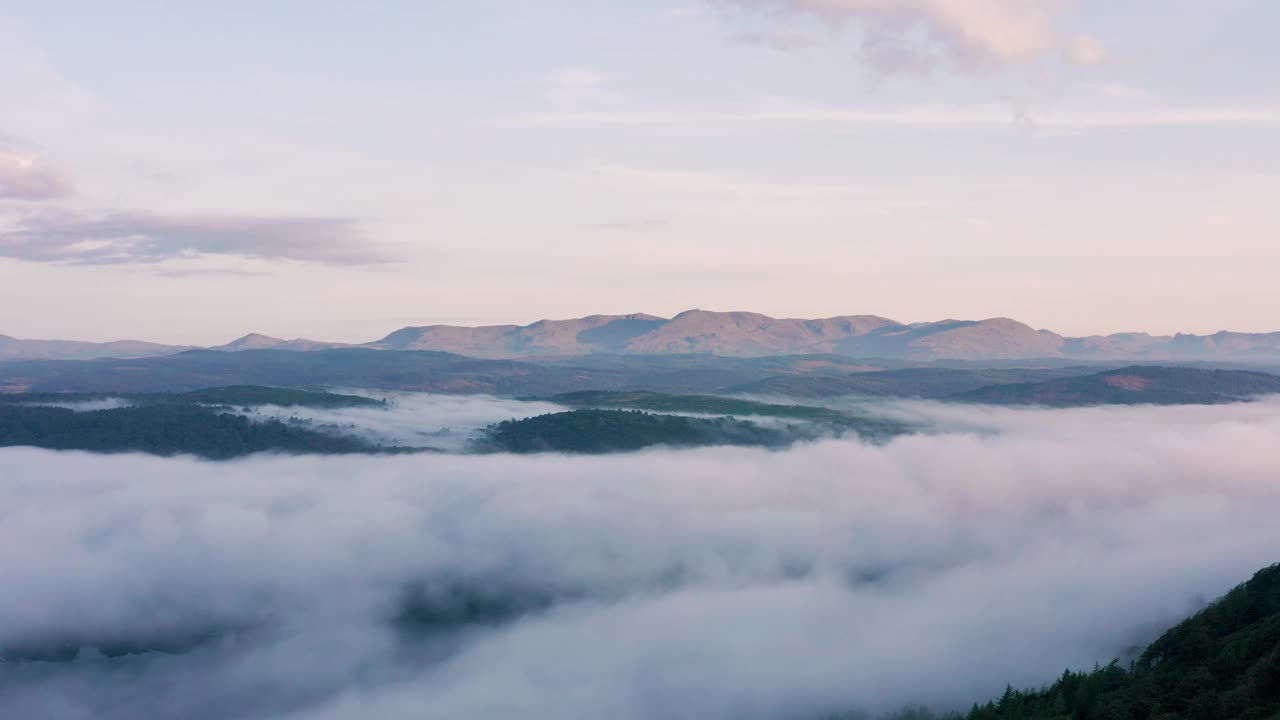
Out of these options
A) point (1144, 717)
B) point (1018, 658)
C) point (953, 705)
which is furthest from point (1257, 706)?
point (1018, 658)

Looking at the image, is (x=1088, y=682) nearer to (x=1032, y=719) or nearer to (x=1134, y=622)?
(x=1032, y=719)

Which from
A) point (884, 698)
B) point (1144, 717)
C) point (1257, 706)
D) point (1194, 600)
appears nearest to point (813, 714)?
point (884, 698)

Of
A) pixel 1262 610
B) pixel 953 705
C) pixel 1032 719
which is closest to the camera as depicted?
pixel 1032 719

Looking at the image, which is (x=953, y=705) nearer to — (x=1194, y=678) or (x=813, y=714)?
(x=813, y=714)

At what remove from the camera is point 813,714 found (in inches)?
7835

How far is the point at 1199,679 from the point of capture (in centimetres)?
9106

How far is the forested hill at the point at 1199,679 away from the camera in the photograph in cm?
8300

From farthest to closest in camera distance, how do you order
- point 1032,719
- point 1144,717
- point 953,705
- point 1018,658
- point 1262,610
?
point 1018,658, point 953,705, point 1262,610, point 1032,719, point 1144,717

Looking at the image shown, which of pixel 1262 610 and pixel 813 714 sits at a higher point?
pixel 1262 610

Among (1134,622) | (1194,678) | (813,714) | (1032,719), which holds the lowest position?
(813,714)

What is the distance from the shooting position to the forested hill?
8300 cm

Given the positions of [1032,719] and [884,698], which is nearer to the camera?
[1032,719]

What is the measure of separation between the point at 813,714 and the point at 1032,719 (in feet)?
325

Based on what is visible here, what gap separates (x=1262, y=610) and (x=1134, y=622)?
88.8m
